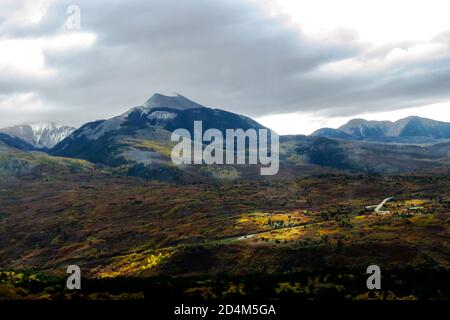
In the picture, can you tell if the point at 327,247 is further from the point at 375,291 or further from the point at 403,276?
the point at 375,291

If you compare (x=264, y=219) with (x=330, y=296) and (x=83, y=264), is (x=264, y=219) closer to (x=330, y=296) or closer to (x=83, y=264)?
(x=83, y=264)

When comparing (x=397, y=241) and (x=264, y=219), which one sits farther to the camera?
(x=264, y=219)

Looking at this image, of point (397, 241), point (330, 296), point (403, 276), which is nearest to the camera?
point (330, 296)

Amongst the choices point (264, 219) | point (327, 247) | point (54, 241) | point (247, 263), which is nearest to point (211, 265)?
point (247, 263)

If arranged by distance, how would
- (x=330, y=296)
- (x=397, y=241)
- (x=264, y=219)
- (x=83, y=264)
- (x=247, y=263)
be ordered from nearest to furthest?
(x=330, y=296), (x=247, y=263), (x=397, y=241), (x=83, y=264), (x=264, y=219)

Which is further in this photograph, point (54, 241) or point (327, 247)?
point (54, 241)
